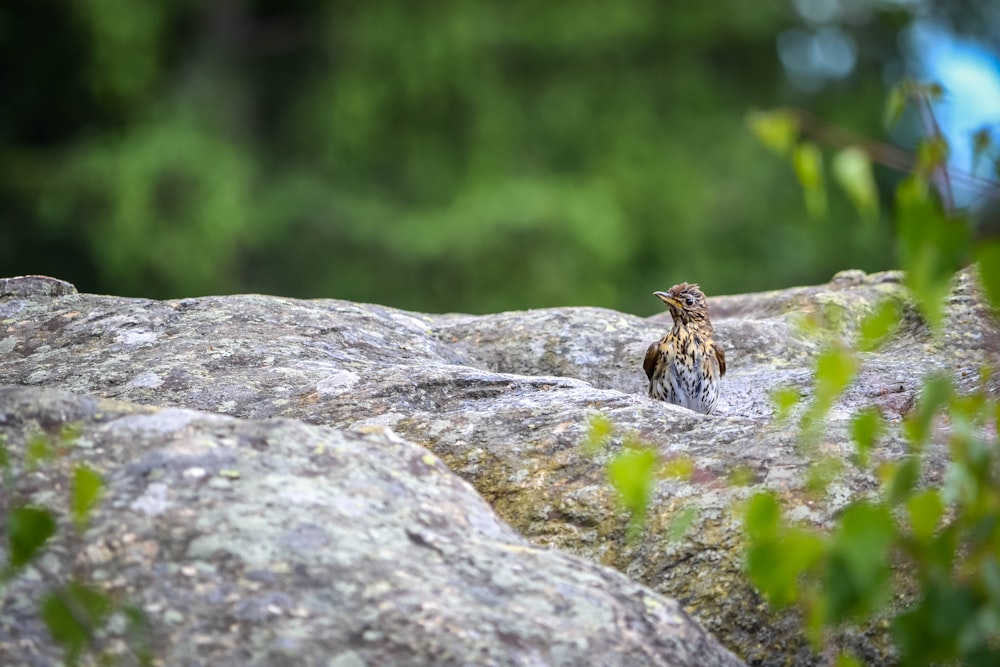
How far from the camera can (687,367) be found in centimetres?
520

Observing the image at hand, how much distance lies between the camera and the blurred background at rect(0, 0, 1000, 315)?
51.5 feet

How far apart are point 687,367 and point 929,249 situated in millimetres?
3647

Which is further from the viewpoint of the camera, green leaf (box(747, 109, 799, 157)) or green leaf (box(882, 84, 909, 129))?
green leaf (box(882, 84, 909, 129))

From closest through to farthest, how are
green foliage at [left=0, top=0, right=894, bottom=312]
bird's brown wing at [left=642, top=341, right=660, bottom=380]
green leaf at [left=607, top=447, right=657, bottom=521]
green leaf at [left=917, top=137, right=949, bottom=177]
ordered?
green leaf at [left=917, top=137, right=949, bottom=177] → green leaf at [left=607, top=447, right=657, bottom=521] → bird's brown wing at [left=642, top=341, right=660, bottom=380] → green foliage at [left=0, top=0, right=894, bottom=312]

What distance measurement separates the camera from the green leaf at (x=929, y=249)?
1544 mm

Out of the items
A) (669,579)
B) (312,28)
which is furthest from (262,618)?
(312,28)

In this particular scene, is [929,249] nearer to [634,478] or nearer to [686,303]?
[634,478]

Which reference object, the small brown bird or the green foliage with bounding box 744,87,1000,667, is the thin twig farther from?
the small brown bird

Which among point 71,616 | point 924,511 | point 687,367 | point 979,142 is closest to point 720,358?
point 687,367

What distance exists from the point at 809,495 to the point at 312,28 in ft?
50.8

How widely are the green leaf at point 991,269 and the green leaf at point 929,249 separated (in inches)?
1.3

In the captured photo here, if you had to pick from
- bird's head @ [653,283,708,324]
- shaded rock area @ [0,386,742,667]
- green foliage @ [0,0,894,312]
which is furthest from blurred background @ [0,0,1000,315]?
shaded rock area @ [0,386,742,667]

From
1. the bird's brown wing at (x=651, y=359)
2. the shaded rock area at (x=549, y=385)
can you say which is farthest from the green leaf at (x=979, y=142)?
the bird's brown wing at (x=651, y=359)

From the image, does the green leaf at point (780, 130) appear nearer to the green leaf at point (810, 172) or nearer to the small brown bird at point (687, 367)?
the green leaf at point (810, 172)
